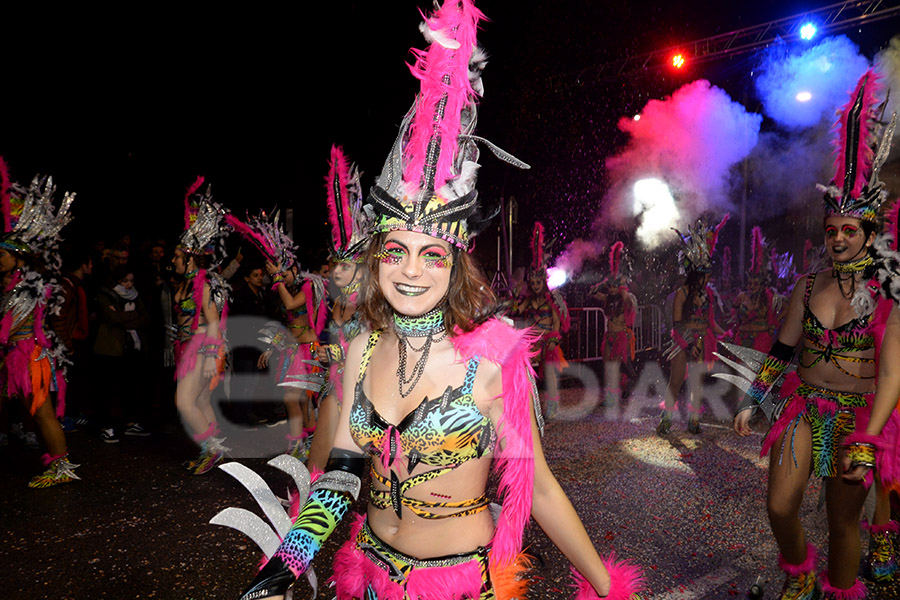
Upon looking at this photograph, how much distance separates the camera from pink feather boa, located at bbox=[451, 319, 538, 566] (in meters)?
1.69

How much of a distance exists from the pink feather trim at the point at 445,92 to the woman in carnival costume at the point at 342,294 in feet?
6.73

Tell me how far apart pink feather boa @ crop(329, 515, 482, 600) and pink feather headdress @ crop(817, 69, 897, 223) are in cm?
308

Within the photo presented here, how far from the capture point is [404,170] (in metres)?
1.90

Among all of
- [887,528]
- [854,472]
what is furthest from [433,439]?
[887,528]

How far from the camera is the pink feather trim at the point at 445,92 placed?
6.09 ft

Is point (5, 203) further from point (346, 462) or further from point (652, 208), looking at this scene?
point (652, 208)

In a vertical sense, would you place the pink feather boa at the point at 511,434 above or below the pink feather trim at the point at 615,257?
below

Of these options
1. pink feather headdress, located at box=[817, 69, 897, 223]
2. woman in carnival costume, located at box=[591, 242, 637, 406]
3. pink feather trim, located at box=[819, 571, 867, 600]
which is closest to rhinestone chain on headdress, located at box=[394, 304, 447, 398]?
pink feather headdress, located at box=[817, 69, 897, 223]

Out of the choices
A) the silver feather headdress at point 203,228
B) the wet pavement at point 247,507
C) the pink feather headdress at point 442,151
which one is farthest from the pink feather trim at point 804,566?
the silver feather headdress at point 203,228

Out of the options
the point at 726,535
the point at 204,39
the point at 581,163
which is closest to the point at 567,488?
the point at 726,535

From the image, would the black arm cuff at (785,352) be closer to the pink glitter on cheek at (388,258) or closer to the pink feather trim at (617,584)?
the pink feather trim at (617,584)

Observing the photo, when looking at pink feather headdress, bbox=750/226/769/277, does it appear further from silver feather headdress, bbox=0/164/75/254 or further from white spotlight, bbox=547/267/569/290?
silver feather headdress, bbox=0/164/75/254

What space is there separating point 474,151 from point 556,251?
18740 mm

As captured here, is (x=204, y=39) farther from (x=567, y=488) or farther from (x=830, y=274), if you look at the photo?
(x=830, y=274)
